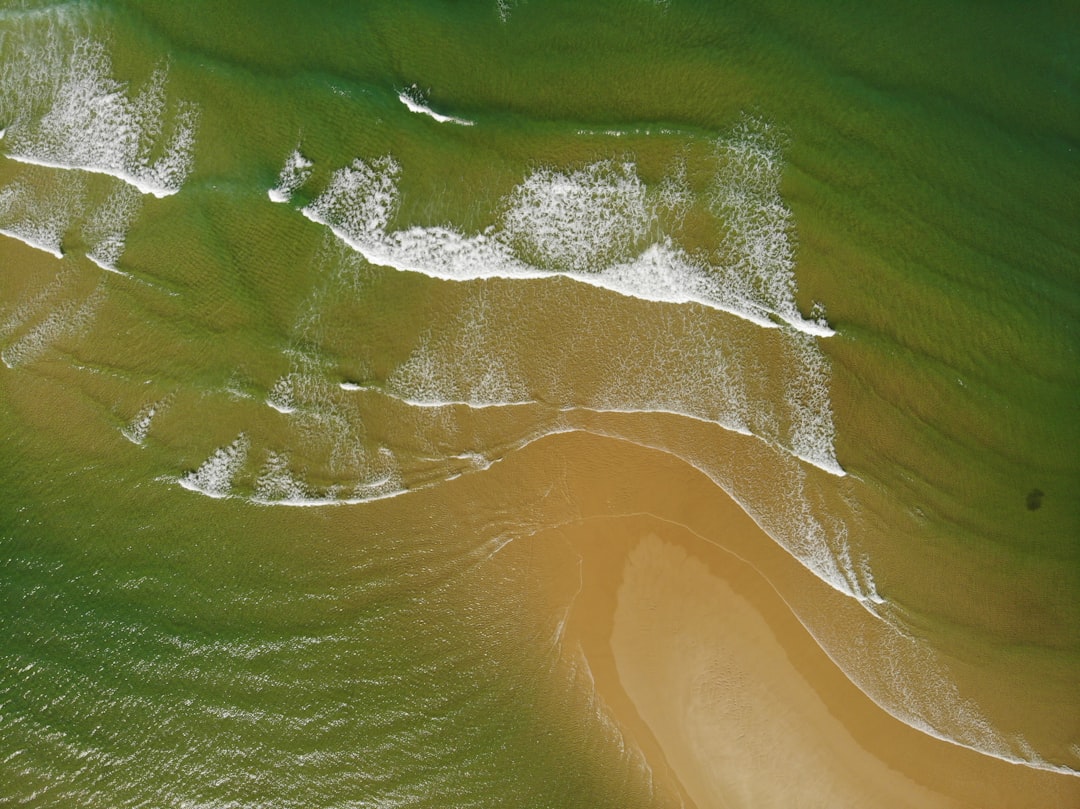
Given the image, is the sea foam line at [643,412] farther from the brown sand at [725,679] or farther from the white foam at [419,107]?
the white foam at [419,107]

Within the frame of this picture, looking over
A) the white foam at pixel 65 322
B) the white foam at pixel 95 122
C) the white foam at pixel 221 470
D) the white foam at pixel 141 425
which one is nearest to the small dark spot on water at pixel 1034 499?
the white foam at pixel 221 470

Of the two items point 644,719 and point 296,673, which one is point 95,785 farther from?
point 644,719

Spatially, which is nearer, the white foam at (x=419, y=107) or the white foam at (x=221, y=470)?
the white foam at (x=419, y=107)

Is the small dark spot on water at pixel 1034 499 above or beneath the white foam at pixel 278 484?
above

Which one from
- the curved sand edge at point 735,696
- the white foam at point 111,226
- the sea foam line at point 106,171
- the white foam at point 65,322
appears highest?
the sea foam line at point 106,171

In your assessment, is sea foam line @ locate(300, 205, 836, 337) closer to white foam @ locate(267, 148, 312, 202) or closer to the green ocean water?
the green ocean water

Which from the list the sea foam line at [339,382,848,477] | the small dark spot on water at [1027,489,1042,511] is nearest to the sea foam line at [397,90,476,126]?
the sea foam line at [339,382,848,477]
